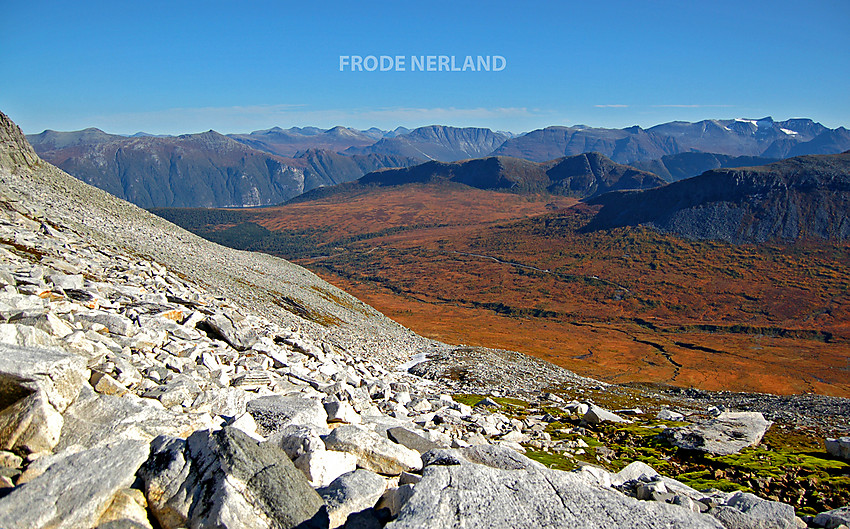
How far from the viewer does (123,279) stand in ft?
77.5

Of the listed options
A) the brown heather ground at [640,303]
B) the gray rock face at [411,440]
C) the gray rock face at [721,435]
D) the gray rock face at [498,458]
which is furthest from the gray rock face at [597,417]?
the brown heather ground at [640,303]

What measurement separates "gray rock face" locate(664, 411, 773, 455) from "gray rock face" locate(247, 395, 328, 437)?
13192 mm

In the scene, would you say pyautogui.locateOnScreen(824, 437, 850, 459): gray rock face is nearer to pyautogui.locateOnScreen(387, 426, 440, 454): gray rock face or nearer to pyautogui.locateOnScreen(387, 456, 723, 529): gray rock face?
pyautogui.locateOnScreen(387, 456, 723, 529): gray rock face

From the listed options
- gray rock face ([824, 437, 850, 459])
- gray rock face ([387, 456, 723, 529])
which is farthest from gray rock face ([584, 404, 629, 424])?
gray rock face ([387, 456, 723, 529])

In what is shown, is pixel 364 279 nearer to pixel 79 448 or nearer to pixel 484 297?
pixel 484 297

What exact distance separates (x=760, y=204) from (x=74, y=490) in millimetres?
199888

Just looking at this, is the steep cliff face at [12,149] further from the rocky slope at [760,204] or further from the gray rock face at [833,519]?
the rocky slope at [760,204]

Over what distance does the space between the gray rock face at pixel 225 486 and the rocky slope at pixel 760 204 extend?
182579mm

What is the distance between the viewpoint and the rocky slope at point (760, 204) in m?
153

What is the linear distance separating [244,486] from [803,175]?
212 metres

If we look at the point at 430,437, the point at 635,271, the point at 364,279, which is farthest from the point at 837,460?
the point at 364,279

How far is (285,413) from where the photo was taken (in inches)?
472

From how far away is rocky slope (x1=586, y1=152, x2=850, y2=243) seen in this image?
15262 cm

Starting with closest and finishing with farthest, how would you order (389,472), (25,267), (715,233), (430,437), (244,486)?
(244,486)
(389,472)
(430,437)
(25,267)
(715,233)
